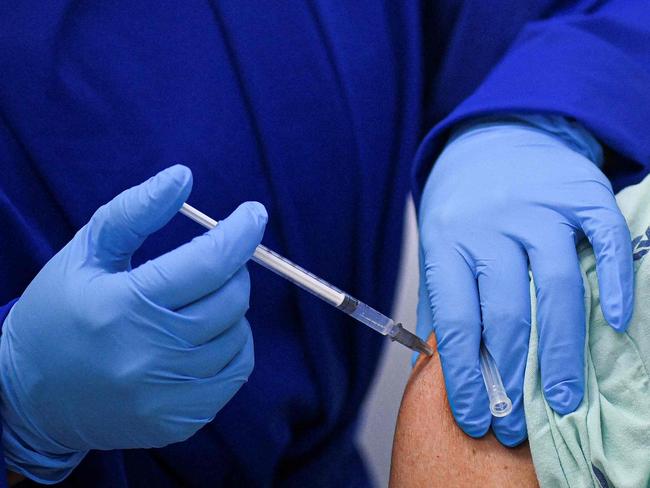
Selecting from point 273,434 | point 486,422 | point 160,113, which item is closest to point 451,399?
point 486,422

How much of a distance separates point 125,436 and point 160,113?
383 mm

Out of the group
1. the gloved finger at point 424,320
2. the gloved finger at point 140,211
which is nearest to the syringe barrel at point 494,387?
the gloved finger at point 424,320

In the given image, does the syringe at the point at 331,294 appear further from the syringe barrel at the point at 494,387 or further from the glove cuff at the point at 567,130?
the glove cuff at the point at 567,130

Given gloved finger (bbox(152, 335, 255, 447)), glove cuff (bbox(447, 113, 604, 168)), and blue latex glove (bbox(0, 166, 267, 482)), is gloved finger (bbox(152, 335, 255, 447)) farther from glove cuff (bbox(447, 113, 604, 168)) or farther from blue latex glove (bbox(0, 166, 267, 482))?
glove cuff (bbox(447, 113, 604, 168))

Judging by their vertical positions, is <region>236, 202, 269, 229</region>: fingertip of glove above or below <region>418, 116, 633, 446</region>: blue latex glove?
above

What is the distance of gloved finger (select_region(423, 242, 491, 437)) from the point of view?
840 mm

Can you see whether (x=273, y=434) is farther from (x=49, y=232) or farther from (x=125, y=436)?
(x=49, y=232)

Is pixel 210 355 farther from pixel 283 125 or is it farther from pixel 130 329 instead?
pixel 283 125

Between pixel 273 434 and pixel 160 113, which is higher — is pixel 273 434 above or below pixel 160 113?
below

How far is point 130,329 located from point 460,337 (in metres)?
0.36

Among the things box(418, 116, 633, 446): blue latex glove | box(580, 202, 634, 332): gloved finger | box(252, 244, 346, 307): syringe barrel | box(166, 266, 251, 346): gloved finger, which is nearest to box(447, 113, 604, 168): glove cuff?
box(418, 116, 633, 446): blue latex glove

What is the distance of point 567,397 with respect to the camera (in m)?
0.79

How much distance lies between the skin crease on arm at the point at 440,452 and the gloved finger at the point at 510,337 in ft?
0.07

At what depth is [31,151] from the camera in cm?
86
